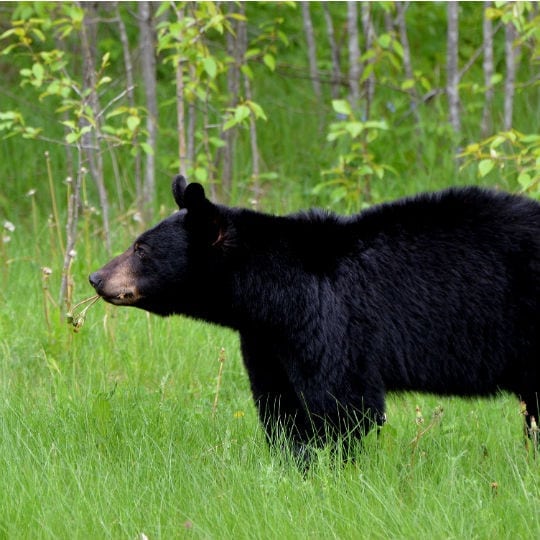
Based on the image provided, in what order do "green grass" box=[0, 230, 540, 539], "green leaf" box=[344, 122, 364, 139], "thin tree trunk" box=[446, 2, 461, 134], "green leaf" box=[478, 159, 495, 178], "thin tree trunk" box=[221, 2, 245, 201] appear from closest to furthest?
"green grass" box=[0, 230, 540, 539] → "green leaf" box=[478, 159, 495, 178] → "green leaf" box=[344, 122, 364, 139] → "thin tree trunk" box=[446, 2, 461, 134] → "thin tree trunk" box=[221, 2, 245, 201]

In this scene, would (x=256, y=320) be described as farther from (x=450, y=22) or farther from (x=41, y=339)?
(x=450, y=22)

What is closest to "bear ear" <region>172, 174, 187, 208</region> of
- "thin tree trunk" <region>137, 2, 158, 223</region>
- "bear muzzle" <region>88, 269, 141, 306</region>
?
"bear muzzle" <region>88, 269, 141, 306</region>

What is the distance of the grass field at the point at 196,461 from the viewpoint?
3.28 metres

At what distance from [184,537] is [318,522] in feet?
1.47

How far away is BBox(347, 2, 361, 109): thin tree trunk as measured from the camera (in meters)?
7.79

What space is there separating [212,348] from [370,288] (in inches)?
66.8

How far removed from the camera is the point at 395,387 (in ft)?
13.6

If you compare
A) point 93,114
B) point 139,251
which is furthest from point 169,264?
point 93,114

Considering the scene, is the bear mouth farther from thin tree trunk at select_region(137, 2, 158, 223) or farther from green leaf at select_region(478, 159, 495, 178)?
thin tree trunk at select_region(137, 2, 158, 223)

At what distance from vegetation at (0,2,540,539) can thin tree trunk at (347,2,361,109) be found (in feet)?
0.11

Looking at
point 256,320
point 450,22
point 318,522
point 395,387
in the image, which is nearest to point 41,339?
point 256,320

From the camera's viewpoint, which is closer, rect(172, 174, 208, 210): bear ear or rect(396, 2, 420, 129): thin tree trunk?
rect(172, 174, 208, 210): bear ear

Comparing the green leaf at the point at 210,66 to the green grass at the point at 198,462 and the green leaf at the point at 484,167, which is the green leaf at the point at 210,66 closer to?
the green grass at the point at 198,462

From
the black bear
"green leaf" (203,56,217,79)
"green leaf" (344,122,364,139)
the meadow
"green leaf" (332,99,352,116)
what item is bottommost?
the meadow
